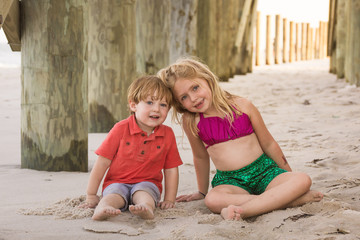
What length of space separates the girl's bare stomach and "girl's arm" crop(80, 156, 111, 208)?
58cm

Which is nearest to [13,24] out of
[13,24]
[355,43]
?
[13,24]

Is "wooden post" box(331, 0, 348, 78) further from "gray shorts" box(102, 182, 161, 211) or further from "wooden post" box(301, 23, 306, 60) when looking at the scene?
"wooden post" box(301, 23, 306, 60)

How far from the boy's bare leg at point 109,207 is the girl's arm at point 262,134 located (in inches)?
31.9

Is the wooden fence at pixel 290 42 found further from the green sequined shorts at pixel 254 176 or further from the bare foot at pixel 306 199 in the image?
the bare foot at pixel 306 199

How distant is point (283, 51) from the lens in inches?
736

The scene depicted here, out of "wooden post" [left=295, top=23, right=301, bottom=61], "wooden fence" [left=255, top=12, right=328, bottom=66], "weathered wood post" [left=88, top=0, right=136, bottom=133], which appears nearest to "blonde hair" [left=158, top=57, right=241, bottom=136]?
"weathered wood post" [left=88, top=0, right=136, bottom=133]

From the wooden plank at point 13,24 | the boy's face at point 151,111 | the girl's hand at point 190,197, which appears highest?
the wooden plank at point 13,24

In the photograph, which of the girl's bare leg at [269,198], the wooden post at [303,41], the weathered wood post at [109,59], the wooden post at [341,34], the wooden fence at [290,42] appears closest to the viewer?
the girl's bare leg at [269,198]

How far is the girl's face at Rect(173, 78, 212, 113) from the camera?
2.65 meters

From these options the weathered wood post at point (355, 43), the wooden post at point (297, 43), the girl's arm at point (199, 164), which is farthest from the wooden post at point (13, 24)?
the wooden post at point (297, 43)

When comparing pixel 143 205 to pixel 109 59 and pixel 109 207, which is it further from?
pixel 109 59

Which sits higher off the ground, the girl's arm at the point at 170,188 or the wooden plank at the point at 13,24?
the wooden plank at the point at 13,24

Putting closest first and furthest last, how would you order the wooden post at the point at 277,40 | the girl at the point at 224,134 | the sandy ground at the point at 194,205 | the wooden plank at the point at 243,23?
the sandy ground at the point at 194,205 < the girl at the point at 224,134 < the wooden plank at the point at 243,23 < the wooden post at the point at 277,40

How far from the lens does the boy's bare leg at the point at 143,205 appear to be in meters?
2.25
